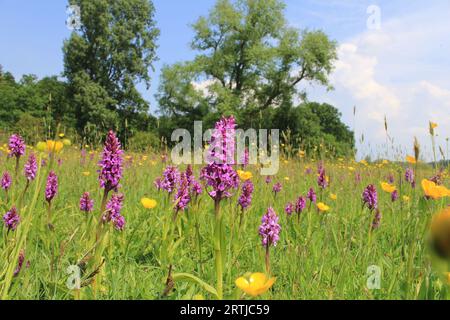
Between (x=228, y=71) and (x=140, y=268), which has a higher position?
(x=228, y=71)

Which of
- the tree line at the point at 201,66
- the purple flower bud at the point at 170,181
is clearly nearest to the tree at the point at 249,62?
the tree line at the point at 201,66

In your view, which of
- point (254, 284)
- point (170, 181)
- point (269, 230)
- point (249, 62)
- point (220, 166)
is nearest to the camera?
point (254, 284)

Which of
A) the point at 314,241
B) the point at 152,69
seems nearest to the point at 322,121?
the point at 152,69

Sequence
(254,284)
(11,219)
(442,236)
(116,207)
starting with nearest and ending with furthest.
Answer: (442,236), (254,284), (11,219), (116,207)

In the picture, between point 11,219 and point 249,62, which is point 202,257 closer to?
point 11,219

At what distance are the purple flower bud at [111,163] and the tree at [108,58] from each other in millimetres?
27963

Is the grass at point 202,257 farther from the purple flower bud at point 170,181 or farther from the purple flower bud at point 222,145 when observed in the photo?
the purple flower bud at point 222,145

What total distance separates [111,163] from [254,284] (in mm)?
1107

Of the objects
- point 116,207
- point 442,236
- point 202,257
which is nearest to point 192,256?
point 202,257

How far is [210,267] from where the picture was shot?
202cm

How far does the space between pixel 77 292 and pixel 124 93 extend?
31.6 m

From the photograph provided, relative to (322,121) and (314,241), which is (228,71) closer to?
(322,121)

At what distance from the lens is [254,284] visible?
103cm

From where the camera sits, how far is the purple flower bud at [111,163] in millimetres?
1879
